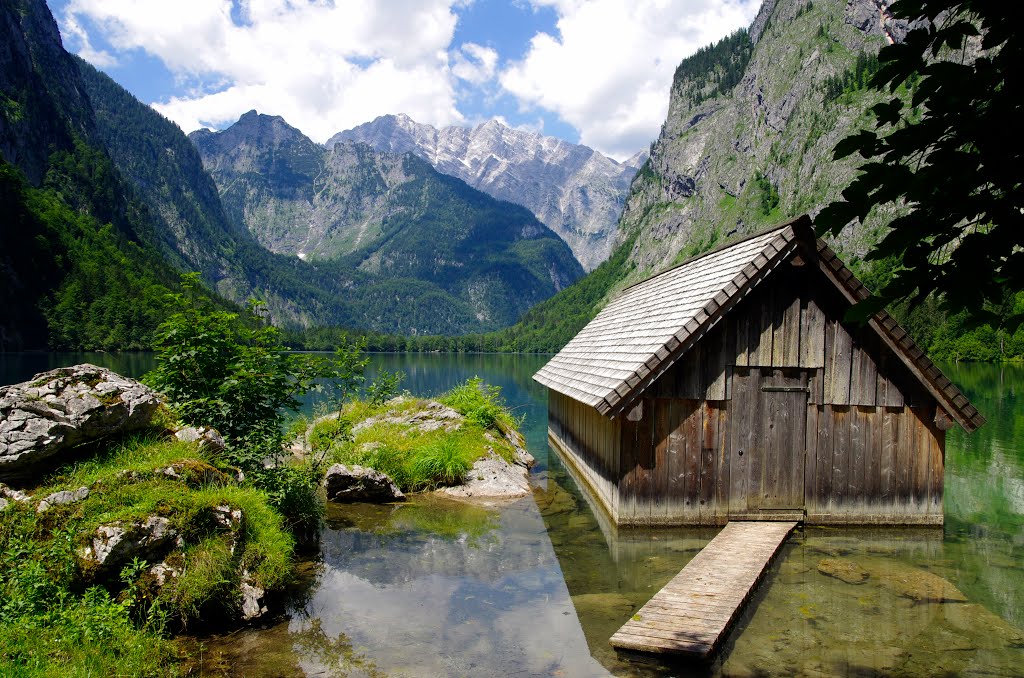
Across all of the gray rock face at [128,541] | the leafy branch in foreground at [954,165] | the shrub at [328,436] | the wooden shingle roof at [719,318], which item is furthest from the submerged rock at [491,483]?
the leafy branch in foreground at [954,165]

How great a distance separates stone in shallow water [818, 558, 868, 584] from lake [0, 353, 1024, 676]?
8 centimetres

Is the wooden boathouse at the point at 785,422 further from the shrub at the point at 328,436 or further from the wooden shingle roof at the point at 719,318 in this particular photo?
the shrub at the point at 328,436

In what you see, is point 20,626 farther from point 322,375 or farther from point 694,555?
point 694,555

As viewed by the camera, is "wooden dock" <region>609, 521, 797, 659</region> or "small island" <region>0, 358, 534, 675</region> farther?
"wooden dock" <region>609, 521, 797, 659</region>

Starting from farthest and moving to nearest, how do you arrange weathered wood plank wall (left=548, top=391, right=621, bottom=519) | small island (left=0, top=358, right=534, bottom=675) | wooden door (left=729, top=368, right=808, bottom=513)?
weathered wood plank wall (left=548, top=391, right=621, bottom=519) → wooden door (left=729, top=368, right=808, bottom=513) → small island (left=0, top=358, right=534, bottom=675)

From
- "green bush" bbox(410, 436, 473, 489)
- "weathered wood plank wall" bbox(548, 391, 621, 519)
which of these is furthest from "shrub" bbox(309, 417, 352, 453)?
"weathered wood plank wall" bbox(548, 391, 621, 519)

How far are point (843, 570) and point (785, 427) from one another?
281 centimetres

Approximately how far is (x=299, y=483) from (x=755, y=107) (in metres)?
198

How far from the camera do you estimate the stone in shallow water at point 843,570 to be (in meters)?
9.93

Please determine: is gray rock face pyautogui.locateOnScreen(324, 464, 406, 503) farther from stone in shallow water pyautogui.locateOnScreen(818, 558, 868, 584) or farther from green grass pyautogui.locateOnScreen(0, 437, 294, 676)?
stone in shallow water pyautogui.locateOnScreen(818, 558, 868, 584)

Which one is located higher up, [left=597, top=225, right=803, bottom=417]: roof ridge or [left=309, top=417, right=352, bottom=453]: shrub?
[left=597, top=225, right=803, bottom=417]: roof ridge

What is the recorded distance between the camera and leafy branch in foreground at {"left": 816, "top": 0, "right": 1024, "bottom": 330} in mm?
2957

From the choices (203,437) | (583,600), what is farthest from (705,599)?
(203,437)

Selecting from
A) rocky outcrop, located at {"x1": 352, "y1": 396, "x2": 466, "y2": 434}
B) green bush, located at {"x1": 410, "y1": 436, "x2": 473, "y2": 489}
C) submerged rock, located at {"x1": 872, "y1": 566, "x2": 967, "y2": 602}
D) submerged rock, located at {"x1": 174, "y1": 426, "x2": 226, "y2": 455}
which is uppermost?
submerged rock, located at {"x1": 174, "y1": 426, "x2": 226, "y2": 455}
